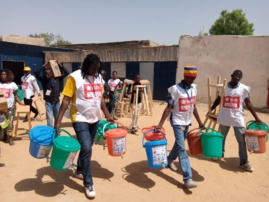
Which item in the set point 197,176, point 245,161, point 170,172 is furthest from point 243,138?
point 170,172

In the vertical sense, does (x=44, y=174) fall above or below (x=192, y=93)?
below

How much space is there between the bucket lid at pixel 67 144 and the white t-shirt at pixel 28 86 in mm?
5331

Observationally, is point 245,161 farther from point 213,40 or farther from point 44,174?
point 213,40

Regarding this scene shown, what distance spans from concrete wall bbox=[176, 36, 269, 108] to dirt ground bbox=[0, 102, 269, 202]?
7235mm

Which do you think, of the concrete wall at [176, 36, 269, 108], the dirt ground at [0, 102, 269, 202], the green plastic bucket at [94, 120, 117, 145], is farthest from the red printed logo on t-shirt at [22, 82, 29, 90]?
the concrete wall at [176, 36, 269, 108]

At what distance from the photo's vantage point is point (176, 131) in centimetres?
375

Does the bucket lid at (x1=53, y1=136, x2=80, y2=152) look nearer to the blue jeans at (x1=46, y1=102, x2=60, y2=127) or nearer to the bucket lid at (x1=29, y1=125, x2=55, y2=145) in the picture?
the bucket lid at (x1=29, y1=125, x2=55, y2=145)

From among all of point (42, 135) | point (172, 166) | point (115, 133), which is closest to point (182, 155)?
point (172, 166)

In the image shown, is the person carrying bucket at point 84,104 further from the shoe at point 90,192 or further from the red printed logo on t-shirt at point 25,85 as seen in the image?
the red printed logo on t-shirt at point 25,85

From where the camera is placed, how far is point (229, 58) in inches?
468

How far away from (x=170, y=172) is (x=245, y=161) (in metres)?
1.46

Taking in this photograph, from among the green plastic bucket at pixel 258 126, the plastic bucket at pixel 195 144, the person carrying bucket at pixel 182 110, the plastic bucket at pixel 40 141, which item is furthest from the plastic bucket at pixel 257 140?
the plastic bucket at pixel 40 141

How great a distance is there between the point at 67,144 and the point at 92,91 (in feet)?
2.59

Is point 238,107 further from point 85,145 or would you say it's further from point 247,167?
point 85,145
